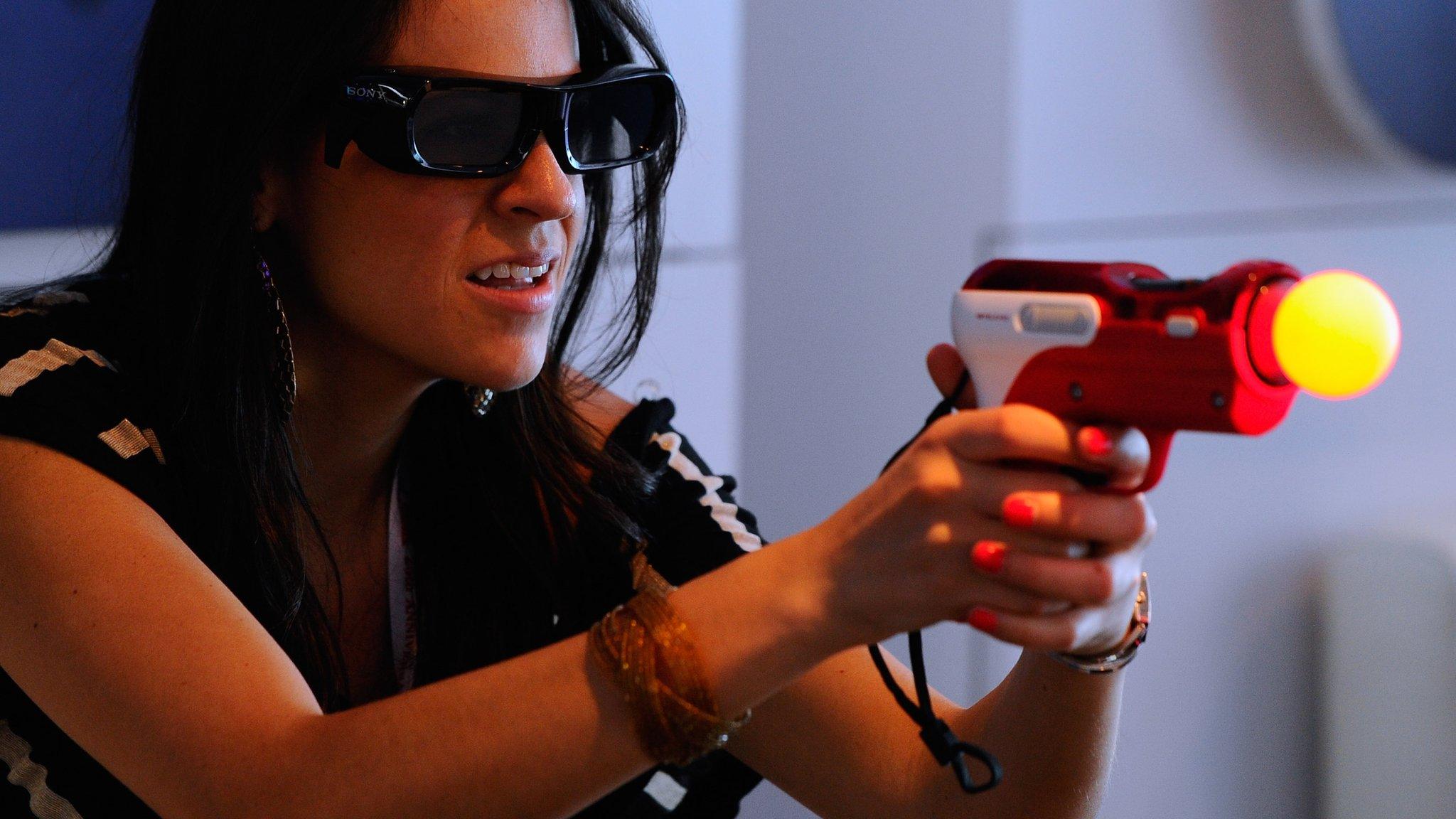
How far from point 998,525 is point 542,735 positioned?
0.22 m

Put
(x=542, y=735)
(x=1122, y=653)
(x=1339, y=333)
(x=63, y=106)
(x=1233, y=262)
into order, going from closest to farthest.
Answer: (x=1339, y=333) → (x=542, y=735) → (x=1122, y=653) → (x=63, y=106) → (x=1233, y=262)

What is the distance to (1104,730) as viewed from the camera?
0.73 metres

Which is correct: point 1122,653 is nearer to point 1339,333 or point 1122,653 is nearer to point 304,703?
point 1339,333

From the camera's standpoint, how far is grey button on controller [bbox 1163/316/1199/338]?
0.49 meters

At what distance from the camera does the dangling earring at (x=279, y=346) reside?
0.84 meters

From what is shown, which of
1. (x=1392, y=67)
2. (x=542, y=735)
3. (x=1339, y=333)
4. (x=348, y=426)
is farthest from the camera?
(x=1392, y=67)

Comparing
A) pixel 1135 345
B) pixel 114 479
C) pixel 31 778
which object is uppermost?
pixel 1135 345

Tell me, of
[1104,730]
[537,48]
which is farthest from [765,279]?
[1104,730]

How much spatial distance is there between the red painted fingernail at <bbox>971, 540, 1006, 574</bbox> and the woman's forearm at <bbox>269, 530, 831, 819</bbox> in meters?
0.08

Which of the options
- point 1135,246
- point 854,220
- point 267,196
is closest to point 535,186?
point 267,196

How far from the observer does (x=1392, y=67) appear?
150 cm

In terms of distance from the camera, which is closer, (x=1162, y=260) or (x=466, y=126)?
(x=466, y=126)

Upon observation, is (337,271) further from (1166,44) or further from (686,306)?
(1166,44)

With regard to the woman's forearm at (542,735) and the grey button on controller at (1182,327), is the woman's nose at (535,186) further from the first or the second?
the grey button on controller at (1182,327)
